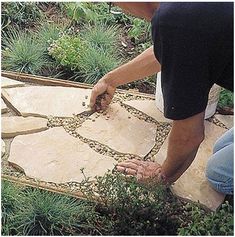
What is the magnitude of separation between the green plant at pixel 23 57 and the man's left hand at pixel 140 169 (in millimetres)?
925

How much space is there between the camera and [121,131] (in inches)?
106

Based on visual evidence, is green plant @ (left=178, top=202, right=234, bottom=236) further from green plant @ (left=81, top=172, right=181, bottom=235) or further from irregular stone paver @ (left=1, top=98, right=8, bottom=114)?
irregular stone paver @ (left=1, top=98, right=8, bottom=114)

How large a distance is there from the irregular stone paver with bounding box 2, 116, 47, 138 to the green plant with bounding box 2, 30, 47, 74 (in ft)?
1.36

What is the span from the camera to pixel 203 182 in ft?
7.97

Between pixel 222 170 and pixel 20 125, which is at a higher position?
pixel 222 170

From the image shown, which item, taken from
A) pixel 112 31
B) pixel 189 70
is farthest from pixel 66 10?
pixel 189 70

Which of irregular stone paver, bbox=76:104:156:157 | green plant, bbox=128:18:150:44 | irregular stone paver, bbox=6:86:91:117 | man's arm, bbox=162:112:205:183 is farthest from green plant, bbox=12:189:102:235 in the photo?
green plant, bbox=128:18:150:44

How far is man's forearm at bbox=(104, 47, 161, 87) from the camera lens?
2496mm

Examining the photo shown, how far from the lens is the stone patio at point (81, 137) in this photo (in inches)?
96.0

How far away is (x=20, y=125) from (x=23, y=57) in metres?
0.52

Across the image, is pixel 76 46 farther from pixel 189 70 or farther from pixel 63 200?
pixel 189 70

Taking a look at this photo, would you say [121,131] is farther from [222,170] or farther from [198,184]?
[222,170]

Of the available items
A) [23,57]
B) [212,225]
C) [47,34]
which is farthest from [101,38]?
[212,225]

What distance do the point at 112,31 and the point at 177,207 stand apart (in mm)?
1443
